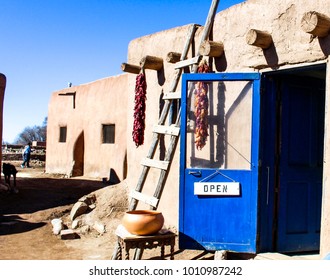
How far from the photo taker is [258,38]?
5.05m

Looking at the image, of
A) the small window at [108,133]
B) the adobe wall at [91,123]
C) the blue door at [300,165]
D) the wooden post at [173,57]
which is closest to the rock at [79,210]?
the wooden post at [173,57]

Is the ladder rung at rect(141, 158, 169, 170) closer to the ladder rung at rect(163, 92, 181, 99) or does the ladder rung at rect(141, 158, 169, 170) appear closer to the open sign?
the open sign

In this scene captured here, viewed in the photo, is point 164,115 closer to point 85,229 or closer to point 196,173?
point 196,173

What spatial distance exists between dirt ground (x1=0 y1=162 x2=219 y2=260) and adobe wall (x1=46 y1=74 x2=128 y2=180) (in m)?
4.45

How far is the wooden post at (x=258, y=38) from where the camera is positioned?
199 inches

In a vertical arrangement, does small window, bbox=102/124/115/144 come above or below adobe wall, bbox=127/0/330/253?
below

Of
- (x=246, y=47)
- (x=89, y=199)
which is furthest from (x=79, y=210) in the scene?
(x=246, y=47)

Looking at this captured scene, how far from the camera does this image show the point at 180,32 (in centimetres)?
688

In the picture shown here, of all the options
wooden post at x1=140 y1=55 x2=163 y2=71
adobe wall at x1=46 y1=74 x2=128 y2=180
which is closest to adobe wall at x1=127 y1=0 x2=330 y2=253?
wooden post at x1=140 y1=55 x2=163 y2=71

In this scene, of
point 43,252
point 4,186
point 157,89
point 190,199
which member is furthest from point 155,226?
point 4,186

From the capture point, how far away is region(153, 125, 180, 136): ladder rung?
5973 mm

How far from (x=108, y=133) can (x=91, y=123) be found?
4.40 ft

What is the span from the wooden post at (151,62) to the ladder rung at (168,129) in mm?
1142

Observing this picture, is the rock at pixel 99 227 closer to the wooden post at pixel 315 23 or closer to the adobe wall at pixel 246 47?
the adobe wall at pixel 246 47
